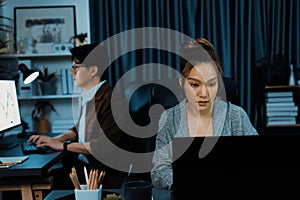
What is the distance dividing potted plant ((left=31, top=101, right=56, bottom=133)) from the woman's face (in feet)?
8.04

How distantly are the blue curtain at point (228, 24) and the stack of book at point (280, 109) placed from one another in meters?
0.44

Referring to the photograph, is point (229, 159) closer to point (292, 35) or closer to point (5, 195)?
point (5, 195)

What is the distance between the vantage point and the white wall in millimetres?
3738

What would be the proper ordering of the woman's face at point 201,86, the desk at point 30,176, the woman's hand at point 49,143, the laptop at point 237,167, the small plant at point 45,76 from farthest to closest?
the small plant at point 45,76, the woman's hand at point 49,143, the desk at point 30,176, the woman's face at point 201,86, the laptop at point 237,167

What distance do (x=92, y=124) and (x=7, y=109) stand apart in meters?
0.59

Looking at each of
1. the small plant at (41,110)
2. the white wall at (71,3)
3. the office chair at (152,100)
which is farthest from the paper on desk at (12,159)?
the white wall at (71,3)

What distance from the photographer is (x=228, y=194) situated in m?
0.82

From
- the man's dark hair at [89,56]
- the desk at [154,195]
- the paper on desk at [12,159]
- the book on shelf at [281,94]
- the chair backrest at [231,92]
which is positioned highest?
the man's dark hair at [89,56]

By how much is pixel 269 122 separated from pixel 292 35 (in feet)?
2.98

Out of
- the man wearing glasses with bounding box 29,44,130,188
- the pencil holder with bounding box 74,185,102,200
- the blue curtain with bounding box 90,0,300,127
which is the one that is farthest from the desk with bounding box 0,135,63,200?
the blue curtain with bounding box 90,0,300,127

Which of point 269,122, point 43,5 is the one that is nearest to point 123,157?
point 269,122

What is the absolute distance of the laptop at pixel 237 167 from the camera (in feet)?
2.65

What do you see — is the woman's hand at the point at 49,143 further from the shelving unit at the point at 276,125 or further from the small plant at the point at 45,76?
the shelving unit at the point at 276,125

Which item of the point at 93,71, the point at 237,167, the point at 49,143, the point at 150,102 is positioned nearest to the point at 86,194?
the point at 237,167
